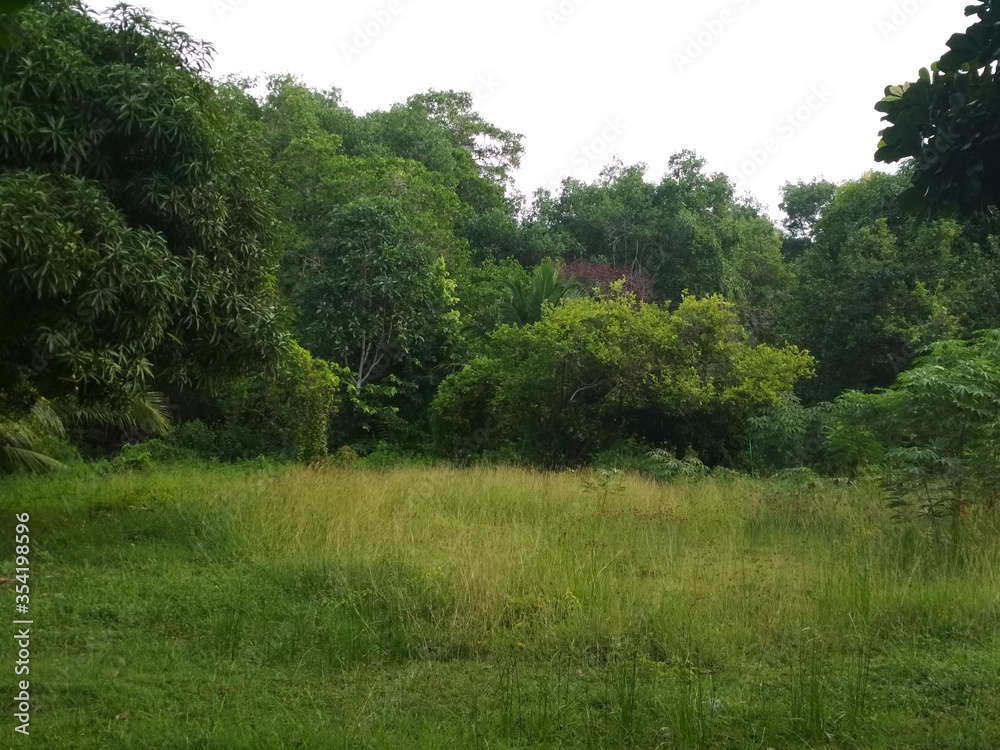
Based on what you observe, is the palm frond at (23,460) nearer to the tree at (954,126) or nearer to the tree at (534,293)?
the tree at (534,293)

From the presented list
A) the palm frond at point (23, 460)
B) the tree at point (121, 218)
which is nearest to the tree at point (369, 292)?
the palm frond at point (23, 460)

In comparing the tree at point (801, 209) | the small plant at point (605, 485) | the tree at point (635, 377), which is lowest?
the small plant at point (605, 485)

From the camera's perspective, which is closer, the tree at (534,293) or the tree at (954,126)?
the tree at (954,126)

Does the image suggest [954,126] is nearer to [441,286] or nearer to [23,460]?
[23,460]

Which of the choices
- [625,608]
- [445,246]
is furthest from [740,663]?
[445,246]

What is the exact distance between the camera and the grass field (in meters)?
4.31

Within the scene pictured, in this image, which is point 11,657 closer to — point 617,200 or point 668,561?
point 668,561

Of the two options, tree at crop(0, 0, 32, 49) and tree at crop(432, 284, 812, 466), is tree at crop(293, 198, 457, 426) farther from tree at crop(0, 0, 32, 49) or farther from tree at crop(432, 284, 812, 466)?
tree at crop(0, 0, 32, 49)

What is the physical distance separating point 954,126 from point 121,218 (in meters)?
7.31

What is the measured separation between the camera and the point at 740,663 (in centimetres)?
524

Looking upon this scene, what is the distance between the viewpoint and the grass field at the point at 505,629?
4309 mm

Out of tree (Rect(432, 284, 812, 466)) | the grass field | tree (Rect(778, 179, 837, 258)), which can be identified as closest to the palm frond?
the grass field

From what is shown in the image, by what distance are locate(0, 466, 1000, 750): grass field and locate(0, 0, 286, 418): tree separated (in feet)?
5.84

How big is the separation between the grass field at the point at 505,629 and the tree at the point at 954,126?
8.01ft
